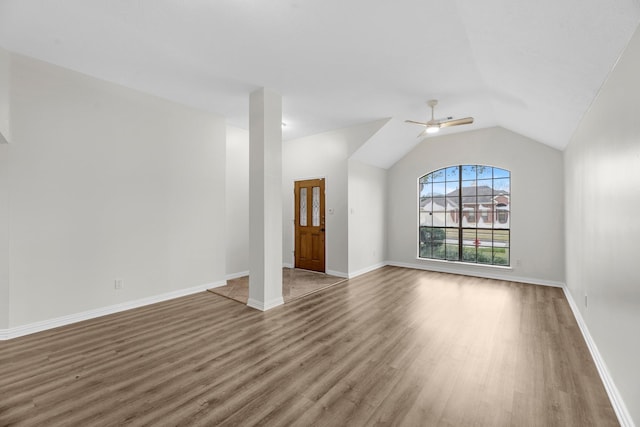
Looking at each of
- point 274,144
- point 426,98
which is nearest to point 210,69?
point 274,144

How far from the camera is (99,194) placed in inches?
142

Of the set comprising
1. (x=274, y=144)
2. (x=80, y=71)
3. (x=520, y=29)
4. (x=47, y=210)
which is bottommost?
(x=47, y=210)

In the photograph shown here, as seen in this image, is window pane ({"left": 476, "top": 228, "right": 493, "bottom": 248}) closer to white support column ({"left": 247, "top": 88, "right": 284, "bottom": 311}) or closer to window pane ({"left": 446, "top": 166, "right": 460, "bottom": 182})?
window pane ({"left": 446, "top": 166, "right": 460, "bottom": 182})

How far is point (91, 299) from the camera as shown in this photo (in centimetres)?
353

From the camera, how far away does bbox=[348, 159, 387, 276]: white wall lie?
5.87 metres

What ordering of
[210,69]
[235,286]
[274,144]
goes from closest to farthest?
[210,69]
[274,144]
[235,286]

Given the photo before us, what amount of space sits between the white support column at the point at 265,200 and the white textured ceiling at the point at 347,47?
35cm

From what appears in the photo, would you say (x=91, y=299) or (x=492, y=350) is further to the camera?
(x=91, y=299)

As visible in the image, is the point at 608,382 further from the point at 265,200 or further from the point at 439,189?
the point at 439,189

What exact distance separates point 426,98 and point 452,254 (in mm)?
3653

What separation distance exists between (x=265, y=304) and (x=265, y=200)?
143cm

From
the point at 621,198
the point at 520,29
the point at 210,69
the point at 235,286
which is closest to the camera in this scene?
the point at 621,198

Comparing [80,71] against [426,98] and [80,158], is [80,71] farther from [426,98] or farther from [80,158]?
[426,98]

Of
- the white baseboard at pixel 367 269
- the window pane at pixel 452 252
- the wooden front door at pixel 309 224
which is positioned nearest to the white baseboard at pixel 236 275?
the wooden front door at pixel 309 224
